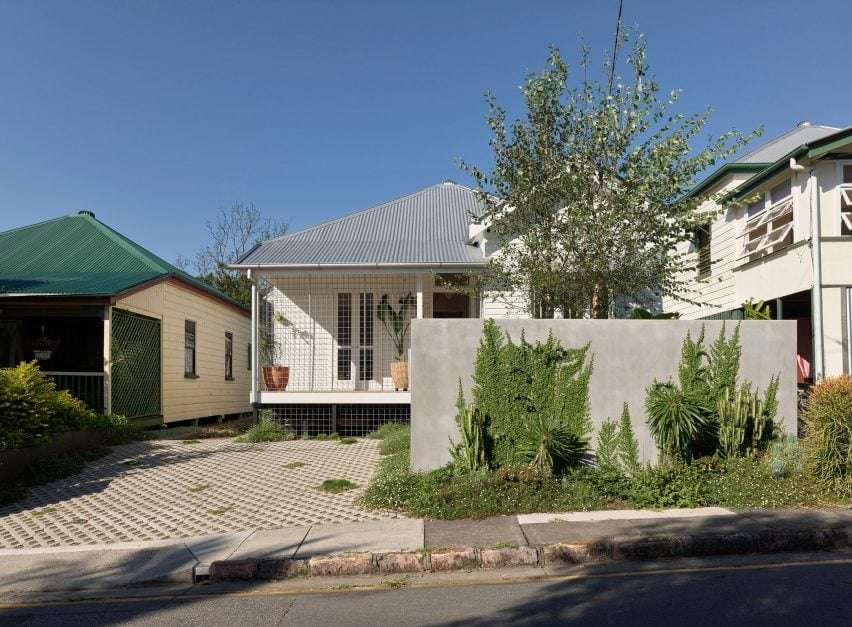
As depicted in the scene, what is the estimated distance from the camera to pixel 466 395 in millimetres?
9469

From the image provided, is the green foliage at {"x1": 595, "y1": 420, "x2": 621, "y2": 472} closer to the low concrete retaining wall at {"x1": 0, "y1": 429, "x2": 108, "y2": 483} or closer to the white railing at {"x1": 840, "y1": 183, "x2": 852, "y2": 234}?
the white railing at {"x1": 840, "y1": 183, "x2": 852, "y2": 234}

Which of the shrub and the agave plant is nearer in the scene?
the shrub

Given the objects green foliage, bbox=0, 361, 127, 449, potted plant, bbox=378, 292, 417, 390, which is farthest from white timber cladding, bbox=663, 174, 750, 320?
green foliage, bbox=0, 361, 127, 449

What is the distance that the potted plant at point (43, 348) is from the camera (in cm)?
1535

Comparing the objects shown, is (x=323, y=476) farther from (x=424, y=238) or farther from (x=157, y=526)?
(x=424, y=238)

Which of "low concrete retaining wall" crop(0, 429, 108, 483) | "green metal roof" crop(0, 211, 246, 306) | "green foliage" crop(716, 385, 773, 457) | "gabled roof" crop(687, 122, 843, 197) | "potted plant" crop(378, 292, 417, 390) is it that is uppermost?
A: "gabled roof" crop(687, 122, 843, 197)

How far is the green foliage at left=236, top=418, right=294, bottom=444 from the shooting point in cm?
1430

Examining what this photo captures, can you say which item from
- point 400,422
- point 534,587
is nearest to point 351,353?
point 400,422

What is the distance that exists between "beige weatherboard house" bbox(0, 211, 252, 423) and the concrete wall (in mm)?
7601

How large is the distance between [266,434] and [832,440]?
32.0 ft

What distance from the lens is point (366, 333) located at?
673 inches

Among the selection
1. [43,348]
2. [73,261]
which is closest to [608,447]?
[43,348]

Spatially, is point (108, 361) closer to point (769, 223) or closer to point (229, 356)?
point (229, 356)

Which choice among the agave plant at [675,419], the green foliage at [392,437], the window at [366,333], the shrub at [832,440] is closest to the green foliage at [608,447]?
the agave plant at [675,419]
